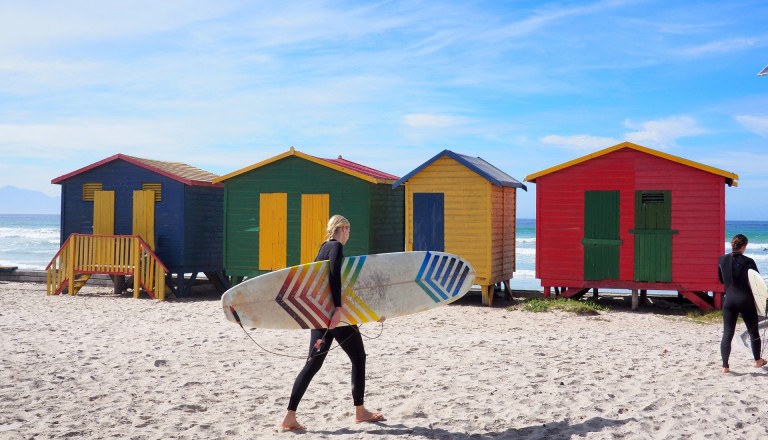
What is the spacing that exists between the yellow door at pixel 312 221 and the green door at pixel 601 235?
522 cm

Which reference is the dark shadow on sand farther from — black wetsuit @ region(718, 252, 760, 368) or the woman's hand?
black wetsuit @ region(718, 252, 760, 368)

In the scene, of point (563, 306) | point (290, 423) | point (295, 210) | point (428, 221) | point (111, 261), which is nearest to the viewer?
point (290, 423)

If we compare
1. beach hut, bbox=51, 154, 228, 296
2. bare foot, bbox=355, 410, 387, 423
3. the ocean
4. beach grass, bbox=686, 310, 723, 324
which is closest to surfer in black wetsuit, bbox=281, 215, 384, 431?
bare foot, bbox=355, 410, 387, 423

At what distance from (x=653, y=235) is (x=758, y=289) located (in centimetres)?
625

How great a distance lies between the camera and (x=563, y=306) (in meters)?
14.2

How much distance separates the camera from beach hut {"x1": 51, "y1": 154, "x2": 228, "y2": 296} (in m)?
17.7

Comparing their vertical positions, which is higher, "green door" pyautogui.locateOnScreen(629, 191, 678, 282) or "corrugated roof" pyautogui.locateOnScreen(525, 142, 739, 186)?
"corrugated roof" pyautogui.locateOnScreen(525, 142, 739, 186)

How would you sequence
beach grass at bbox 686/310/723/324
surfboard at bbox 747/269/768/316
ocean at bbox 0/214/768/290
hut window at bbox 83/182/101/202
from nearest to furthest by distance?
surfboard at bbox 747/269/768/316 → beach grass at bbox 686/310/723/324 → hut window at bbox 83/182/101/202 → ocean at bbox 0/214/768/290

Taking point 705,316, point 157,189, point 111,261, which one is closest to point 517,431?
point 705,316

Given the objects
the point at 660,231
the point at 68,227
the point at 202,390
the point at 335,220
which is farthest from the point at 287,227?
the point at 335,220

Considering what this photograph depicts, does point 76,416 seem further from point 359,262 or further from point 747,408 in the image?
point 747,408

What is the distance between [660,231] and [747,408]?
829 centimetres

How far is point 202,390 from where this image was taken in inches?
305

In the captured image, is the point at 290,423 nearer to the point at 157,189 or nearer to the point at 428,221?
the point at 428,221
